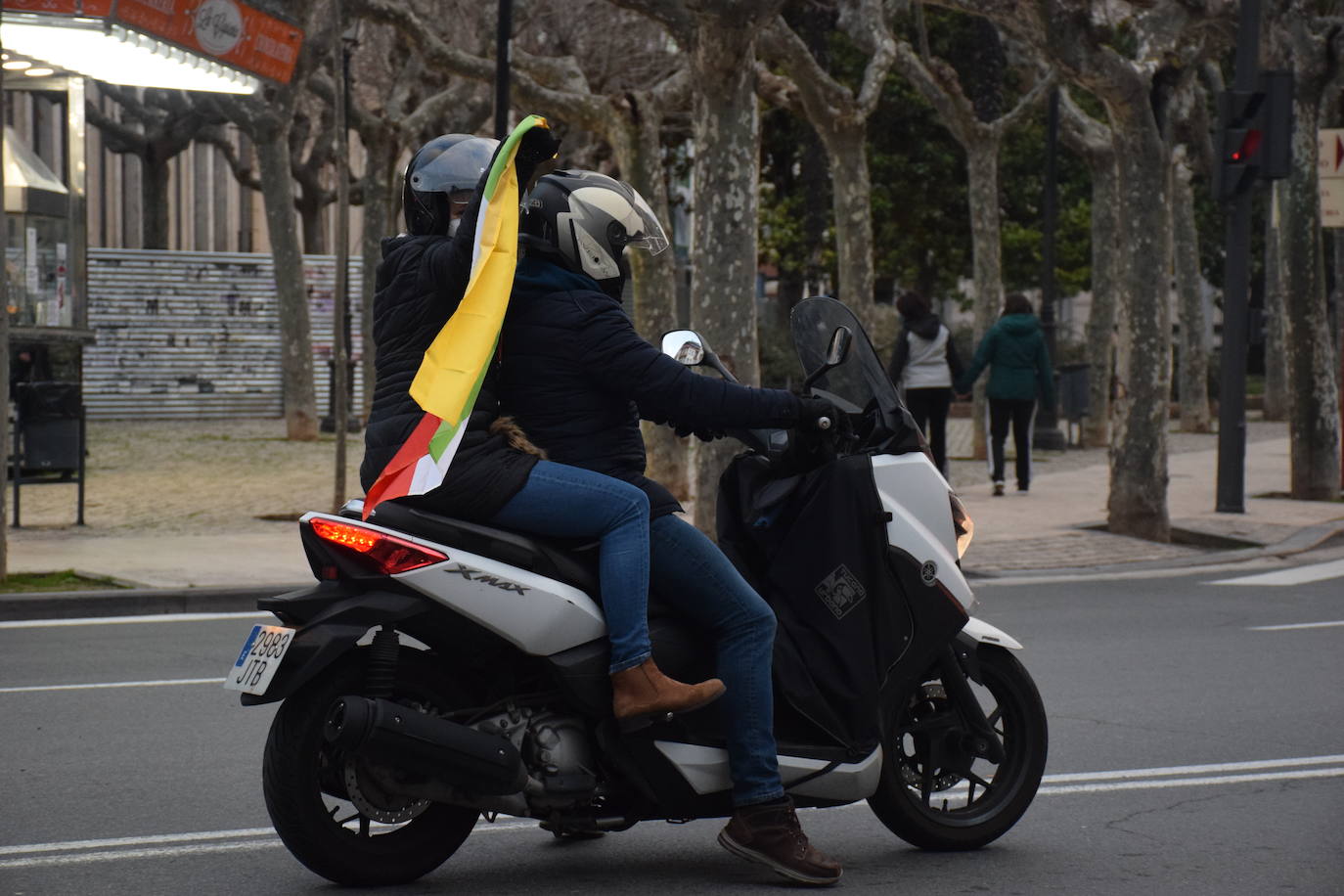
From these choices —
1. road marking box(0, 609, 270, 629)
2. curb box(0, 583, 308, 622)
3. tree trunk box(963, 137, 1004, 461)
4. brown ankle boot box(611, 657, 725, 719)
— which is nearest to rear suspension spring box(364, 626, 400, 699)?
brown ankle boot box(611, 657, 725, 719)

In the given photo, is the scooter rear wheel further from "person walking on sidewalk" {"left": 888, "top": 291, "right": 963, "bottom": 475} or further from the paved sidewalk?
"person walking on sidewalk" {"left": 888, "top": 291, "right": 963, "bottom": 475}

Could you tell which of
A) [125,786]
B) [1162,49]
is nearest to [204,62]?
[1162,49]

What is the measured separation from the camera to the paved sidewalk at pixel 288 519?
1295cm

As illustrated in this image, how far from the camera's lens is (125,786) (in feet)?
20.6

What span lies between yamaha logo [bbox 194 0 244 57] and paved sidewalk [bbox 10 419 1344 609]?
3.54 meters

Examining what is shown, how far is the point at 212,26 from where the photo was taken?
14.1 metres

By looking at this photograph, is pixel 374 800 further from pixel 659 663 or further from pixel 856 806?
pixel 856 806

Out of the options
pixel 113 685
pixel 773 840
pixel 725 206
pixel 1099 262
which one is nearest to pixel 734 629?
pixel 773 840

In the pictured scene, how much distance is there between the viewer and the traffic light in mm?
15961

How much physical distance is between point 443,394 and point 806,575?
1.06m

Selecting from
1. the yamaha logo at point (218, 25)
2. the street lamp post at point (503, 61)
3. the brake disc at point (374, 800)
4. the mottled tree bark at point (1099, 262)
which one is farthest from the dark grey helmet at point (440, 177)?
the mottled tree bark at point (1099, 262)

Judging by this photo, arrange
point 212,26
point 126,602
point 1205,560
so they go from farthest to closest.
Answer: point 1205,560 < point 212,26 < point 126,602

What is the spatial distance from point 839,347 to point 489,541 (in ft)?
3.32

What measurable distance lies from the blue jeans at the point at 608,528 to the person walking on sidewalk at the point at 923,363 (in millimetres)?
12446
